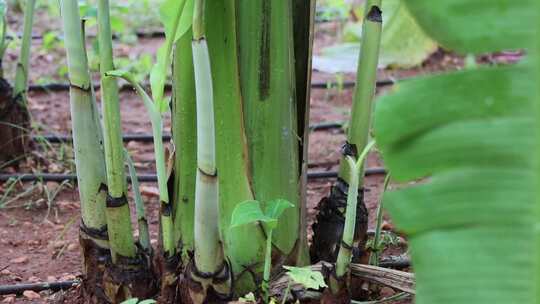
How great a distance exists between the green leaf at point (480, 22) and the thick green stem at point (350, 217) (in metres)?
0.37

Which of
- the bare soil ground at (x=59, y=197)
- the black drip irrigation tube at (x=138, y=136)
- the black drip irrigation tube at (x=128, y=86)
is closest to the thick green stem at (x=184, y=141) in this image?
the bare soil ground at (x=59, y=197)

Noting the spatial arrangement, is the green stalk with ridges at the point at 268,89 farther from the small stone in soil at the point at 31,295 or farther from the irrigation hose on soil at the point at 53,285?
the small stone in soil at the point at 31,295

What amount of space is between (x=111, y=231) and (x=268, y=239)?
23 centimetres

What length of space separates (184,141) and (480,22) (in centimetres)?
57

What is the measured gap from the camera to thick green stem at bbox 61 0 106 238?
1.08 m

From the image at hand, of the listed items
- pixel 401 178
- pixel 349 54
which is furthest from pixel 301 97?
pixel 349 54

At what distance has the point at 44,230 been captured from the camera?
5.37 ft

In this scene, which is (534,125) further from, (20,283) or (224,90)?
(20,283)

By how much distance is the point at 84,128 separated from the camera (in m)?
1.11

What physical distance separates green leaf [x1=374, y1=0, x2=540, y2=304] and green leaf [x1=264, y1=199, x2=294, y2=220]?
0.36 metres

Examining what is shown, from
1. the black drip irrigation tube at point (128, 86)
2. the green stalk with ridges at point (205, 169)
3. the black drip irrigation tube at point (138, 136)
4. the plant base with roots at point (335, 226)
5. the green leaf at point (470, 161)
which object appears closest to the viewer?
the green leaf at point (470, 161)

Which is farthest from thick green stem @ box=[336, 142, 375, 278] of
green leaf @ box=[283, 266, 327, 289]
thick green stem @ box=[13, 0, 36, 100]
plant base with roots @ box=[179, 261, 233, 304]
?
thick green stem @ box=[13, 0, 36, 100]

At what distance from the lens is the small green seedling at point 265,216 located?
3.22 ft

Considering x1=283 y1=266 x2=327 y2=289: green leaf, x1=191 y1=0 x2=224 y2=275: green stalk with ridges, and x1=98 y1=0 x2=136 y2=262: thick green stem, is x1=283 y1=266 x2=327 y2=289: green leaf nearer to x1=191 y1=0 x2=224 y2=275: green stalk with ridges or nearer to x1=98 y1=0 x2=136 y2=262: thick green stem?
x1=191 y1=0 x2=224 y2=275: green stalk with ridges
